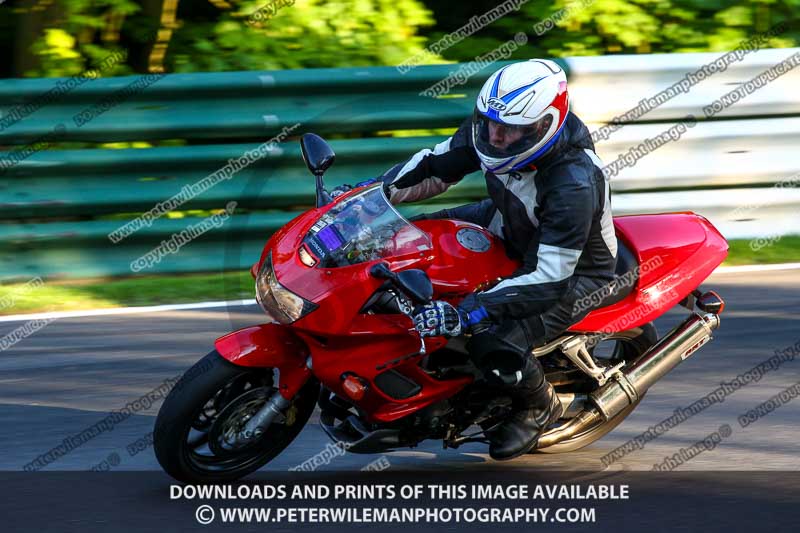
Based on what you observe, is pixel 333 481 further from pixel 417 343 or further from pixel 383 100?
pixel 383 100

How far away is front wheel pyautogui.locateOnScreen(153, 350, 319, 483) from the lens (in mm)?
4473

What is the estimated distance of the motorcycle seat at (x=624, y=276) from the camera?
493 centimetres

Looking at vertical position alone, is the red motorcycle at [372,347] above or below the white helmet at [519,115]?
below

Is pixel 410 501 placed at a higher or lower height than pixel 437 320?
lower

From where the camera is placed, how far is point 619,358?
5.41 meters

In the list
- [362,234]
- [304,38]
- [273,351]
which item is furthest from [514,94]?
[304,38]

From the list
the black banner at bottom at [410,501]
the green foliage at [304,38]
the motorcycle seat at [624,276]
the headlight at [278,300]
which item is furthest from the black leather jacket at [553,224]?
the green foliage at [304,38]

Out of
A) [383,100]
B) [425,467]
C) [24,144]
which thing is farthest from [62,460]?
[383,100]

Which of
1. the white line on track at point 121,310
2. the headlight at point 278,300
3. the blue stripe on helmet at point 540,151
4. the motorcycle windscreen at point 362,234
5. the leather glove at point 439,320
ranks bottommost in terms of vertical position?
the white line on track at point 121,310

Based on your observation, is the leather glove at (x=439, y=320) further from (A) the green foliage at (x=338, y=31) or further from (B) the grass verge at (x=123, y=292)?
(A) the green foliage at (x=338, y=31)

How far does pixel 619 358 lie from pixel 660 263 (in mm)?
560

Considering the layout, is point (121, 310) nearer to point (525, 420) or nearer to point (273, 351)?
point (273, 351)

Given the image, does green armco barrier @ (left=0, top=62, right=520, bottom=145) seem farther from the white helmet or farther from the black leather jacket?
the white helmet

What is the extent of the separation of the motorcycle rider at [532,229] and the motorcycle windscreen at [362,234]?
1.07 ft
